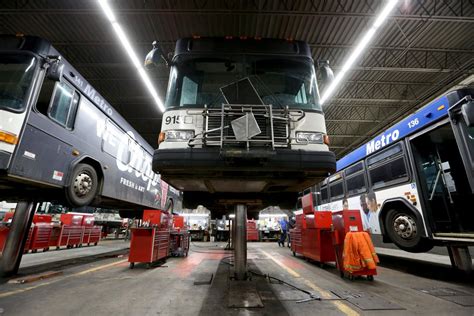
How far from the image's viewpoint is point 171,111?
2816mm

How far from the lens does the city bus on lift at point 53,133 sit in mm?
3193

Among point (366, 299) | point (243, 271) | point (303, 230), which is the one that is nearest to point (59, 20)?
point (243, 271)

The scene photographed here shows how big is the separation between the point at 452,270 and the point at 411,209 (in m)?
1.92

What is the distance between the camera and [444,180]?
4879mm

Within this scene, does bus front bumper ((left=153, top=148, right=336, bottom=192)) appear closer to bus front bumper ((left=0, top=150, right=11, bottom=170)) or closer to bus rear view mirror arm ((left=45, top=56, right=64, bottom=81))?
bus front bumper ((left=0, top=150, right=11, bottom=170))

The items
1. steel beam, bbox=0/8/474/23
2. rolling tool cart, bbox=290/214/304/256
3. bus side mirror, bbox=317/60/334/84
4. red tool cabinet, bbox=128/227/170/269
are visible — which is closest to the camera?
bus side mirror, bbox=317/60/334/84

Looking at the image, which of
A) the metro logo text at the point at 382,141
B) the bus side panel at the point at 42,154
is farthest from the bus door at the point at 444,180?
the bus side panel at the point at 42,154

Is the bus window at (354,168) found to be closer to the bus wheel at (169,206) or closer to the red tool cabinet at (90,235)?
Result: the bus wheel at (169,206)

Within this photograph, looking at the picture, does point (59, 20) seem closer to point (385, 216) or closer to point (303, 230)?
point (303, 230)

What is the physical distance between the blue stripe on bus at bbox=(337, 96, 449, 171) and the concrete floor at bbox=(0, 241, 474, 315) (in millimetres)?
2913

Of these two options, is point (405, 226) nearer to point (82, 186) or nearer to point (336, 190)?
point (336, 190)

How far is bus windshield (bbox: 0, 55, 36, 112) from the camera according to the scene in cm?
320

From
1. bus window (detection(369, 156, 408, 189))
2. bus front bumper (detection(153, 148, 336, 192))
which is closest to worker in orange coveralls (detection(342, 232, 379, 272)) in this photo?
bus window (detection(369, 156, 408, 189))

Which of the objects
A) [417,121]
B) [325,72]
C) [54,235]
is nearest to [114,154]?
[325,72]
